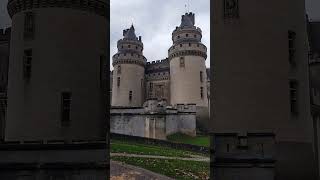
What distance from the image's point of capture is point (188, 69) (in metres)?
67.8

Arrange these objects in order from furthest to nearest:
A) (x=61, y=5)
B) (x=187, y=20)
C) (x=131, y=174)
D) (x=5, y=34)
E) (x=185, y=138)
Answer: (x=187, y=20)
(x=185, y=138)
(x=5, y=34)
(x=131, y=174)
(x=61, y=5)

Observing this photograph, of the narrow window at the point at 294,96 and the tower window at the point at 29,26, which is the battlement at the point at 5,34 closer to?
the tower window at the point at 29,26

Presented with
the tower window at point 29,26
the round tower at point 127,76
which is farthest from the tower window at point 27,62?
the round tower at point 127,76

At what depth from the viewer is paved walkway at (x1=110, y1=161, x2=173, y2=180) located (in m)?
25.1

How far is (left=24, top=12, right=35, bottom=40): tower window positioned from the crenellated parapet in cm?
39

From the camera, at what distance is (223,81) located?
65.3 ft

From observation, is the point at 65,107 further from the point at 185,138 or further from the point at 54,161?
the point at 185,138

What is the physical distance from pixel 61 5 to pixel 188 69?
4800cm

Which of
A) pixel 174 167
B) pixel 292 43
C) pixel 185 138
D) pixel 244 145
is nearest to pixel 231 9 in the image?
pixel 292 43

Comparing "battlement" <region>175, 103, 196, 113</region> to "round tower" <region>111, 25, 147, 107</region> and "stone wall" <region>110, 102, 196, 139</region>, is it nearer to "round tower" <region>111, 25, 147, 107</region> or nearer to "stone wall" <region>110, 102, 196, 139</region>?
"stone wall" <region>110, 102, 196, 139</region>

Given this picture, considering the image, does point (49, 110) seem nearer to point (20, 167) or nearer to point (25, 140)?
point (25, 140)

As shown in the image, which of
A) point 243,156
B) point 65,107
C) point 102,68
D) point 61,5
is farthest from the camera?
point 102,68

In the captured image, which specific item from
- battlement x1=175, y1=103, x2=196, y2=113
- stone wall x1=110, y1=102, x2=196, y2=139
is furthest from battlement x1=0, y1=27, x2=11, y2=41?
battlement x1=175, y1=103, x2=196, y2=113

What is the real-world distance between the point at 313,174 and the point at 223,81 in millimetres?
5885
